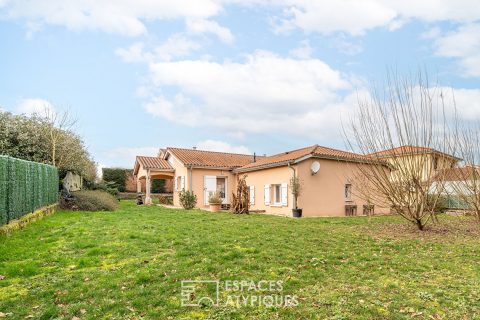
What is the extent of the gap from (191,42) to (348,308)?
12051 mm

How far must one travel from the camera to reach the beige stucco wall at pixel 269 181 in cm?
1805

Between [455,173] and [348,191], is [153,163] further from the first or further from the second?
[455,173]

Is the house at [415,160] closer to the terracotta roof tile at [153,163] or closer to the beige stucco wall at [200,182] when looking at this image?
the beige stucco wall at [200,182]

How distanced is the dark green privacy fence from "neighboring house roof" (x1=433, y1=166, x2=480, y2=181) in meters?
13.7

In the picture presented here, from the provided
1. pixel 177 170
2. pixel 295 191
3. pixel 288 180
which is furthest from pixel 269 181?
pixel 177 170

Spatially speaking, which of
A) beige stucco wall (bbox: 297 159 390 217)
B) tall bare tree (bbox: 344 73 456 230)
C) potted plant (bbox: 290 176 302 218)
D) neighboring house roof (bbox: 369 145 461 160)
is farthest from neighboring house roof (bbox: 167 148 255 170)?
neighboring house roof (bbox: 369 145 461 160)

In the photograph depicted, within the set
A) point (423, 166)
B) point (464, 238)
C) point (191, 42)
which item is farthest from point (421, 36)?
point (191, 42)

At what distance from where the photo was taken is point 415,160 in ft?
34.7

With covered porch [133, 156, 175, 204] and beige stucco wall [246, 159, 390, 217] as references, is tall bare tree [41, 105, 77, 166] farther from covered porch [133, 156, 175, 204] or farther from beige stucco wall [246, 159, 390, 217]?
beige stucco wall [246, 159, 390, 217]

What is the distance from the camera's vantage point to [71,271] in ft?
19.0

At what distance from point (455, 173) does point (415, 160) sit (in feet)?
8.91

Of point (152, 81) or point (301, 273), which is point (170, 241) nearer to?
point (301, 273)

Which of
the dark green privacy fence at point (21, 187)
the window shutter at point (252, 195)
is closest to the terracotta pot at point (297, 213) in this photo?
the window shutter at point (252, 195)

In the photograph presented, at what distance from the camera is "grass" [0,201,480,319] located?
13.5 ft
